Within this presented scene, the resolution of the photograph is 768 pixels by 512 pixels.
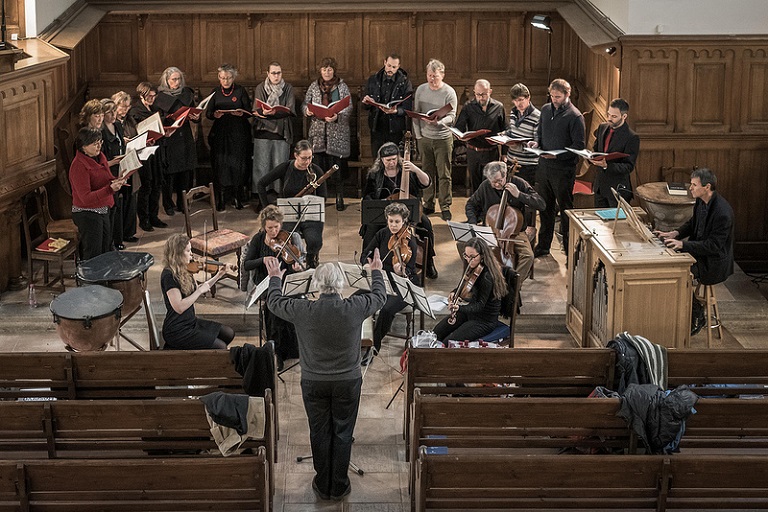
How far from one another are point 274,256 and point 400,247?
0.99 metres

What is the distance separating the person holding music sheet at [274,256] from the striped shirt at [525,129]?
2.88 m

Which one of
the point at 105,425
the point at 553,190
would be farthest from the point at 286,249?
the point at 553,190

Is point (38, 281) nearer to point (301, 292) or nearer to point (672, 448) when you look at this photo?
point (301, 292)

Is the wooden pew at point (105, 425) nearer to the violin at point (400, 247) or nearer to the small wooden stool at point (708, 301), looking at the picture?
the violin at point (400, 247)

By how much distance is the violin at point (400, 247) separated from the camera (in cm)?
945

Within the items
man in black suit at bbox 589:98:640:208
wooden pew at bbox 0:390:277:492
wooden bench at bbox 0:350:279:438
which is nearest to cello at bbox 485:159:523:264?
man in black suit at bbox 589:98:640:208

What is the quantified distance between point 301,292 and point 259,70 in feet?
Answer: 18.9

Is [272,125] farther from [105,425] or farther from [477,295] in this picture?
[105,425]

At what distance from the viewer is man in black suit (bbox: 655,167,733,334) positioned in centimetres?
901

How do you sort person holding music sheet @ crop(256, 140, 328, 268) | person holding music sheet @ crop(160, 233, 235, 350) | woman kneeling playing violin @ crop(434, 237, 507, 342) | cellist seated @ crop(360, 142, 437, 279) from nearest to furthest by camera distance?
1. person holding music sheet @ crop(160, 233, 235, 350)
2. woman kneeling playing violin @ crop(434, 237, 507, 342)
3. cellist seated @ crop(360, 142, 437, 279)
4. person holding music sheet @ crop(256, 140, 328, 268)

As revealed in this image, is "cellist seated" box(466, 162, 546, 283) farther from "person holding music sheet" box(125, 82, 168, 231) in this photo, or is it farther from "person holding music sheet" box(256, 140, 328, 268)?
"person holding music sheet" box(125, 82, 168, 231)

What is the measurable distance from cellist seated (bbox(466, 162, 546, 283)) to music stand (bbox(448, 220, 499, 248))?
0.63 meters

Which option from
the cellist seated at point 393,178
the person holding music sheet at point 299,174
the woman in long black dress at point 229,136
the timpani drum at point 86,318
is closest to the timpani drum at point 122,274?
the timpani drum at point 86,318

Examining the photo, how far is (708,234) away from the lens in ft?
29.9
